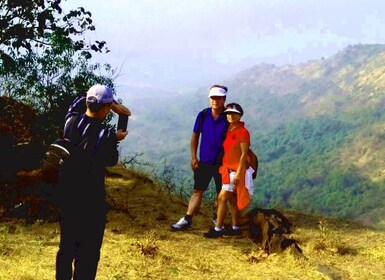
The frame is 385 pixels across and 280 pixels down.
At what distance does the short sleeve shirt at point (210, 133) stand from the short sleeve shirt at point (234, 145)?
0.43 ft

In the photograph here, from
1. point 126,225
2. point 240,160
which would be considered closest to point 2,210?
point 126,225

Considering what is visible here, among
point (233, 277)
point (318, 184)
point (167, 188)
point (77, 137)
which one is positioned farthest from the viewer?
point (318, 184)

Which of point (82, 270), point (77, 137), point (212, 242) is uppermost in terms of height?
point (77, 137)

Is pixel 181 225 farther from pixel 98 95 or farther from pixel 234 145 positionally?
pixel 98 95

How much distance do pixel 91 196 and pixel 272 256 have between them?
358 cm

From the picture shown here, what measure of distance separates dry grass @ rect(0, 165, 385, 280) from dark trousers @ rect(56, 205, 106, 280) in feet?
4.20

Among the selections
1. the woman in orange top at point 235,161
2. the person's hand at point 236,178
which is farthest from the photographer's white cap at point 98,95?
the person's hand at point 236,178

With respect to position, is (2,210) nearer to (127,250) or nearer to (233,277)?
(127,250)

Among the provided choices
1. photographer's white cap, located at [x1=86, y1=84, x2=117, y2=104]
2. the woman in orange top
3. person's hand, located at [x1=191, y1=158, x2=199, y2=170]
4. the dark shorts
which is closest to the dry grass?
the woman in orange top

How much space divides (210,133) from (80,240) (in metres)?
3.59

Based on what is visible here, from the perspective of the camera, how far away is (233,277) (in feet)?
19.7

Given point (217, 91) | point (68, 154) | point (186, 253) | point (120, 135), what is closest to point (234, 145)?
point (217, 91)

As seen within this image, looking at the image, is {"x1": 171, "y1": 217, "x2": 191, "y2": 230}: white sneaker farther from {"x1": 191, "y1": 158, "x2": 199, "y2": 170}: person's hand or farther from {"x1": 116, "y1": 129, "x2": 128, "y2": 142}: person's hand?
{"x1": 116, "y1": 129, "x2": 128, "y2": 142}: person's hand

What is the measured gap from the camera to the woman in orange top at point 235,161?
7.03 meters
